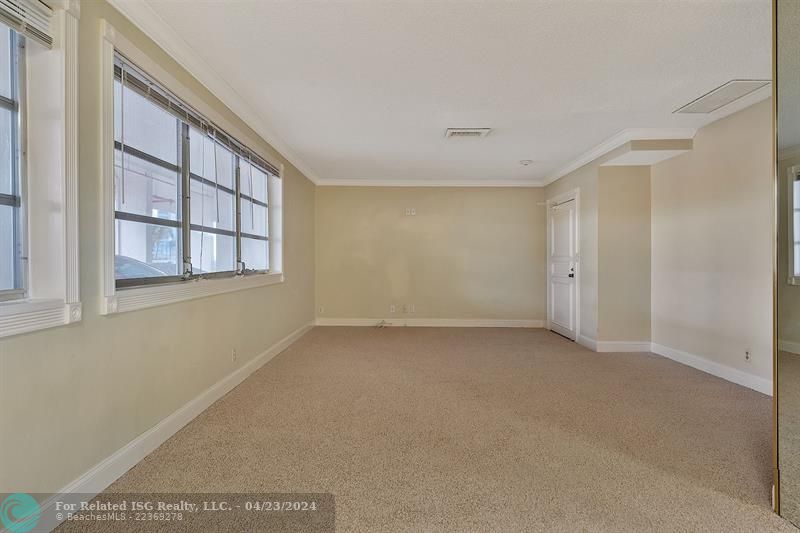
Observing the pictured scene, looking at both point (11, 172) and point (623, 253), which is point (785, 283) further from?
point (11, 172)

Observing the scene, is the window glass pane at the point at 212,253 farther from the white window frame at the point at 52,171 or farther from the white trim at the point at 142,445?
the white window frame at the point at 52,171

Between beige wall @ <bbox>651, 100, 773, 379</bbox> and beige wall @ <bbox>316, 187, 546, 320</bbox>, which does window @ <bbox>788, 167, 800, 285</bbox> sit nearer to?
beige wall @ <bbox>651, 100, 773, 379</bbox>

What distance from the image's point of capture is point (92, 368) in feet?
5.76

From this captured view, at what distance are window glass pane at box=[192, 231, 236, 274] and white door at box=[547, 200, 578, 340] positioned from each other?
14.8ft

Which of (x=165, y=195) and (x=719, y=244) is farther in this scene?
(x=719, y=244)

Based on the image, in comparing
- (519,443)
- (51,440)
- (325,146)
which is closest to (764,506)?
(519,443)

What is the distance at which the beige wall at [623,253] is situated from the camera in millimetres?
4570

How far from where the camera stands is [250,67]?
103 inches

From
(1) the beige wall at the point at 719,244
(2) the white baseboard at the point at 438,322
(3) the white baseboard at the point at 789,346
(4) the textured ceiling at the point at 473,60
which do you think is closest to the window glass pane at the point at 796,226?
(3) the white baseboard at the point at 789,346

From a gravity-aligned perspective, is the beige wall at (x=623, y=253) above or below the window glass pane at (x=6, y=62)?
below

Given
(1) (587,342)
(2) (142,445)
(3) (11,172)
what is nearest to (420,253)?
(1) (587,342)

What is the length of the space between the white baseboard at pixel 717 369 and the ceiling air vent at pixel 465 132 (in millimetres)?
3322

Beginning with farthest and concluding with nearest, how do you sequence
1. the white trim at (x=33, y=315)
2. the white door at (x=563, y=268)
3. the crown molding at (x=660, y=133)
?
1. the white door at (x=563, y=268)
2. the crown molding at (x=660, y=133)
3. the white trim at (x=33, y=315)

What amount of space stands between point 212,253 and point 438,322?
4191 mm
